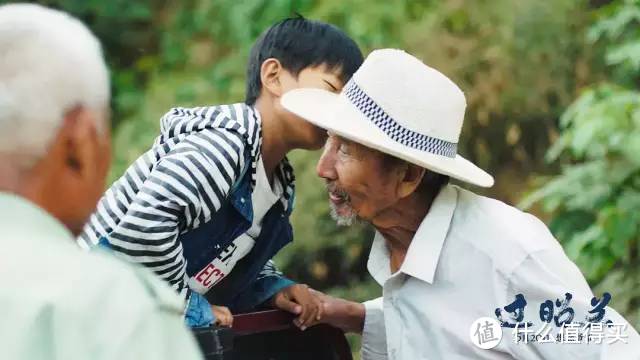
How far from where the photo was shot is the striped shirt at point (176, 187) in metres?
2.02

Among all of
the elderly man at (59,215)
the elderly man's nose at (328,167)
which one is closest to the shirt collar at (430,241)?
the elderly man's nose at (328,167)

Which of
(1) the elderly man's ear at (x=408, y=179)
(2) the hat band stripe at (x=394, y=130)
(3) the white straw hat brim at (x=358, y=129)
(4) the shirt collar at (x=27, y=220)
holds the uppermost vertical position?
(4) the shirt collar at (x=27, y=220)

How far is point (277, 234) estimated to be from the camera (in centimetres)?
231

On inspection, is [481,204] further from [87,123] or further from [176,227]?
[87,123]

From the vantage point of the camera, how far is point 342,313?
2.34m

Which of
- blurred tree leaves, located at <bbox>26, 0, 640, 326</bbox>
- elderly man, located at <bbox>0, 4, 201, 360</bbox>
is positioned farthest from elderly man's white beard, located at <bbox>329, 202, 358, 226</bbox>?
blurred tree leaves, located at <bbox>26, 0, 640, 326</bbox>

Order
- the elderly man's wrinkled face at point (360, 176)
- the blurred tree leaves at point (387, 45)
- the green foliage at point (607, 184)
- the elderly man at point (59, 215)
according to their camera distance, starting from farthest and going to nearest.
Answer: the blurred tree leaves at point (387, 45)
the green foliage at point (607, 184)
the elderly man's wrinkled face at point (360, 176)
the elderly man at point (59, 215)

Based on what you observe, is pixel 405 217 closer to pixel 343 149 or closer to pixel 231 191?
pixel 343 149

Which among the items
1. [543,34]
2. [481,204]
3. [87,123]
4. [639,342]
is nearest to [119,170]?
[543,34]

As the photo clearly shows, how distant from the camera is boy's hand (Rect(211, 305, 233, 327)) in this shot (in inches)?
80.7

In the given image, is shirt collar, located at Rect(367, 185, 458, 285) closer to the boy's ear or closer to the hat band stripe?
the hat band stripe

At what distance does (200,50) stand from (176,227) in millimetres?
2960

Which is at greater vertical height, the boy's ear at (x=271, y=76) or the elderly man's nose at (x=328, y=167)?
the boy's ear at (x=271, y=76)

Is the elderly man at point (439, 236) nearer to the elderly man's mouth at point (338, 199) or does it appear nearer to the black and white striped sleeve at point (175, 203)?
the elderly man's mouth at point (338, 199)
